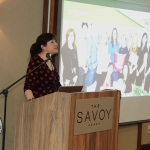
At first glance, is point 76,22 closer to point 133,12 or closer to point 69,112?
point 133,12

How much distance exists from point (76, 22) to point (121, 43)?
667 millimetres

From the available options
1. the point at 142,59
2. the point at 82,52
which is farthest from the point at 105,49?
the point at 142,59

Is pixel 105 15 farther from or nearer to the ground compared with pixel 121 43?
farther from the ground

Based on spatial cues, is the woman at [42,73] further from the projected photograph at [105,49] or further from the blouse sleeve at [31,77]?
the projected photograph at [105,49]

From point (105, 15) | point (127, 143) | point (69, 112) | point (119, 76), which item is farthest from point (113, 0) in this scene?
point (69, 112)

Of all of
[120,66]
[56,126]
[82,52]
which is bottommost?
[56,126]

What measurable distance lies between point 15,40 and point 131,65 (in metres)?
1.44

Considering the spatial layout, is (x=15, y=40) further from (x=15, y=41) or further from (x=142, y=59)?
(x=142, y=59)

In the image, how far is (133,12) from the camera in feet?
11.8

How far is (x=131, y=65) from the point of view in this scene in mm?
3650

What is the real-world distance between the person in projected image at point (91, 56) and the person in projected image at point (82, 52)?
41mm

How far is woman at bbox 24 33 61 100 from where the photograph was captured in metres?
2.51

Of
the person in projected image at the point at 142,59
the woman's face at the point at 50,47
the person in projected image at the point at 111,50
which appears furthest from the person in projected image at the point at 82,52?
the person in projected image at the point at 142,59

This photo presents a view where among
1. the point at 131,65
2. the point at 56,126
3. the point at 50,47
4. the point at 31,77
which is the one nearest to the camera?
the point at 56,126
